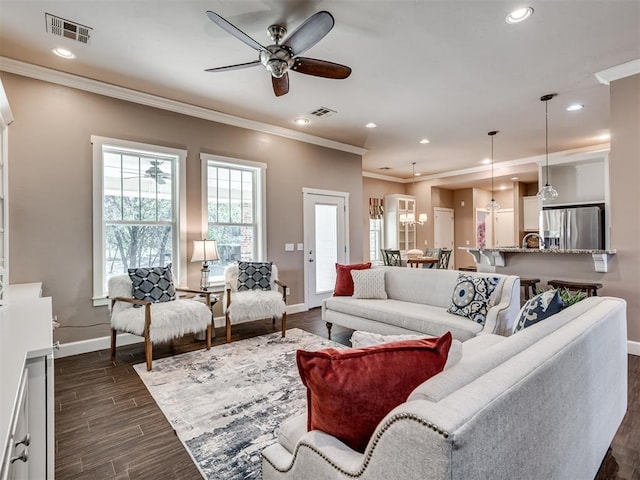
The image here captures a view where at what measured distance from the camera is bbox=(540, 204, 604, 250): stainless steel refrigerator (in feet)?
19.0

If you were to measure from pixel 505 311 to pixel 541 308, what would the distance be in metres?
1.08

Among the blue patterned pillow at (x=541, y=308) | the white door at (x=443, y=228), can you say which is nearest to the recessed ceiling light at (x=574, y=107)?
the blue patterned pillow at (x=541, y=308)

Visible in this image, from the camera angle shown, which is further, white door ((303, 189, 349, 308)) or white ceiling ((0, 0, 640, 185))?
white door ((303, 189, 349, 308))

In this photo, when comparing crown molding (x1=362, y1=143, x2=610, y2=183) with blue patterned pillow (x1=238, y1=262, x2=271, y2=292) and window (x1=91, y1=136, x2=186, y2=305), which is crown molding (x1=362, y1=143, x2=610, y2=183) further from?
window (x1=91, y1=136, x2=186, y2=305)

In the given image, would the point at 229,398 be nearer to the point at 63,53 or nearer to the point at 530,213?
the point at 63,53

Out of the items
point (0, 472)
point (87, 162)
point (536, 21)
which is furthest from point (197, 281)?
point (536, 21)

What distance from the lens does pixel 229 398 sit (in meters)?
2.56

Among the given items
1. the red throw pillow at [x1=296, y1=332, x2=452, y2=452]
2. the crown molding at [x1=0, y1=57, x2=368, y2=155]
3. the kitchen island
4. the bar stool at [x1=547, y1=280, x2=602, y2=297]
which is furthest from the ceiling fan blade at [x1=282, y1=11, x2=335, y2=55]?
the bar stool at [x1=547, y1=280, x2=602, y2=297]

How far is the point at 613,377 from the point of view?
1.72 m

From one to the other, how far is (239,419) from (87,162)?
3.22 meters

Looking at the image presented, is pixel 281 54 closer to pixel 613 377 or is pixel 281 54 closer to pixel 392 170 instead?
pixel 613 377

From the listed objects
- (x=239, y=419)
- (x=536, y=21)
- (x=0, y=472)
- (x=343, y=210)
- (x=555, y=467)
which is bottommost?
(x=239, y=419)

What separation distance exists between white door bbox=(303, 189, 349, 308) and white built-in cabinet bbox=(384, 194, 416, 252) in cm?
278

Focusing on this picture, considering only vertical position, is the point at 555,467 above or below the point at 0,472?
below
